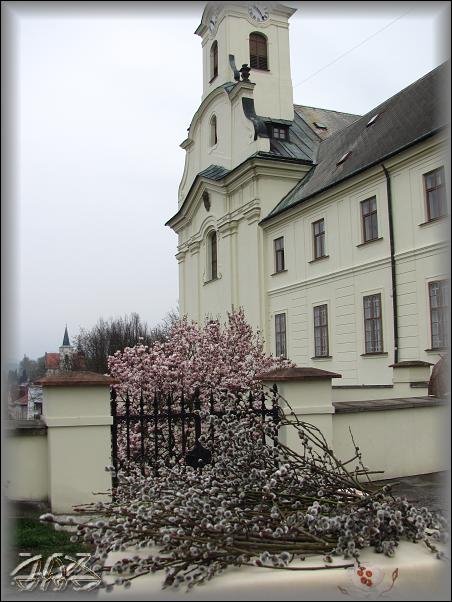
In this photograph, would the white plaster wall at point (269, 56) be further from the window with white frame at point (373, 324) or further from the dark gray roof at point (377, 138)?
the window with white frame at point (373, 324)

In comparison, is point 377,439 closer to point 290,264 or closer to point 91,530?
point 91,530

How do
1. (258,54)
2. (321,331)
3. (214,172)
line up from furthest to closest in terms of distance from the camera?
(258,54) → (214,172) → (321,331)

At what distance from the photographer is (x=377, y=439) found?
25.4ft

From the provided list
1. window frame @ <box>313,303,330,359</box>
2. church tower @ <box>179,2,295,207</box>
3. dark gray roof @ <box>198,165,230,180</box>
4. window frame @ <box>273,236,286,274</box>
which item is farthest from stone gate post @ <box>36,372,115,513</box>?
church tower @ <box>179,2,295,207</box>

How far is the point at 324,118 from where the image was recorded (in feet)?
96.1

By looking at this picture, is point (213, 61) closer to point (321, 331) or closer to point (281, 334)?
point (281, 334)

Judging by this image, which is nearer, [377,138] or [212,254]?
[377,138]

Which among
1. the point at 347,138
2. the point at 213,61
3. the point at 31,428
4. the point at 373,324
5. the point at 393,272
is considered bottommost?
the point at 31,428

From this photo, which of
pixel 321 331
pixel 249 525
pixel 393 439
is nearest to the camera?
pixel 249 525

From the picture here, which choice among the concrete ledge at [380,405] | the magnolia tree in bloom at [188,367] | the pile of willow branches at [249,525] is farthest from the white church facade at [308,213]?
the pile of willow branches at [249,525]

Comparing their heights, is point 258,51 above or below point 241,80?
above

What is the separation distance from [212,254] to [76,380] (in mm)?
21263

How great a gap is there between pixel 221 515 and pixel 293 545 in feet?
1.48

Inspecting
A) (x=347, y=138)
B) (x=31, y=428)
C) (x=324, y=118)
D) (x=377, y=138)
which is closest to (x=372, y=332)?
(x=377, y=138)
